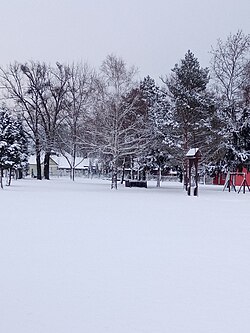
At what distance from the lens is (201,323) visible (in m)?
4.54

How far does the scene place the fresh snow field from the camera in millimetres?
4570

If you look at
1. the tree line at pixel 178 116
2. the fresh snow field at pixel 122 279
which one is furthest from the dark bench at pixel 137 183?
the fresh snow field at pixel 122 279

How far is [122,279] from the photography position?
621 cm

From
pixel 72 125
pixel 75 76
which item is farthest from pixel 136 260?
pixel 75 76

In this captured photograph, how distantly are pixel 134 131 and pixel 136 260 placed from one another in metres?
30.1

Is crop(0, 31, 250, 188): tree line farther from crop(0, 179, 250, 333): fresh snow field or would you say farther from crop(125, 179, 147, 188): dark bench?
crop(0, 179, 250, 333): fresh snow field

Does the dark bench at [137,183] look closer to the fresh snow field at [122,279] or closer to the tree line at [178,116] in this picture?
the tree line at [178,116]

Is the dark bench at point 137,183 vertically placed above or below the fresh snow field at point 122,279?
above

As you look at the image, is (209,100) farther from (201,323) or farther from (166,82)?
(201,323)

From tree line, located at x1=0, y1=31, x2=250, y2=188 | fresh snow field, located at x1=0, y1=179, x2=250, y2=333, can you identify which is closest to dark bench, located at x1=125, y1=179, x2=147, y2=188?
tree line, located at x1=0, y1=31, x2=250, y2=188

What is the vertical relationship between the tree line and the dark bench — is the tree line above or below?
above

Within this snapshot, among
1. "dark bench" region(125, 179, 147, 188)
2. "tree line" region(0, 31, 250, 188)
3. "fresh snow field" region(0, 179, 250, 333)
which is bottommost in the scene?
"fresh snow field" region(0, 179, 250, 333)

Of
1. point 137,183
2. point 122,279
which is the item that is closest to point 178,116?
point 137,183

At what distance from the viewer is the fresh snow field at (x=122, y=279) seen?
4.57 m
